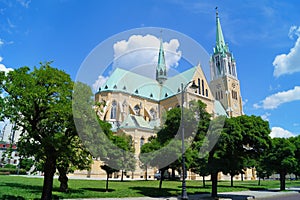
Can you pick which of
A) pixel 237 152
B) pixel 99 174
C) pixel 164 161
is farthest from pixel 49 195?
pixel 99 174

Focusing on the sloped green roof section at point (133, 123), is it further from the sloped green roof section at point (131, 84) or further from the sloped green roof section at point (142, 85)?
the sloped green roof section at point (131, 84)

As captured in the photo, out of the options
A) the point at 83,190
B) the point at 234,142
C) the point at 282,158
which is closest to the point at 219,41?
the point at 282,158

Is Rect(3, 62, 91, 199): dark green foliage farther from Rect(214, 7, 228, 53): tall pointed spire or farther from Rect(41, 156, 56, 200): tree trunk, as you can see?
Rect(214, 7, 228, 53): tall pointed spire

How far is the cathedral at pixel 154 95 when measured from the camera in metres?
46.9

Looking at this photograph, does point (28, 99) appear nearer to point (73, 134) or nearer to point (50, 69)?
point (50, 69)

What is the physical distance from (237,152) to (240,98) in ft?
192

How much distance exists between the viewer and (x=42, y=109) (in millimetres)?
12367

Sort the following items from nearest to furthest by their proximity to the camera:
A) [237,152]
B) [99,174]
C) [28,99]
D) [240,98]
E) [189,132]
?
[28,99] → [237,152] → [189,132] → [99,174] → [240,98]

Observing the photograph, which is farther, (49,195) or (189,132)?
(189,132)

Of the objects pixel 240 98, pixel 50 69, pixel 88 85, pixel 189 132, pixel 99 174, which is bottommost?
pixel 99 174

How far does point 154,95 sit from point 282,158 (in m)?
38.4

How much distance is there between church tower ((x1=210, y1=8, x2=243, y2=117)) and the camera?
69.2m

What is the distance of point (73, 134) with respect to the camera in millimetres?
12867

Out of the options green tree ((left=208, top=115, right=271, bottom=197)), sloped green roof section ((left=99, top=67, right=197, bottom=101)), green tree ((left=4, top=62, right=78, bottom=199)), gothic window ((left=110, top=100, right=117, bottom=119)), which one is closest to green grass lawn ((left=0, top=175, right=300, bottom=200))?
green tree ((left=4, top=62, right=78, bottom=199))
